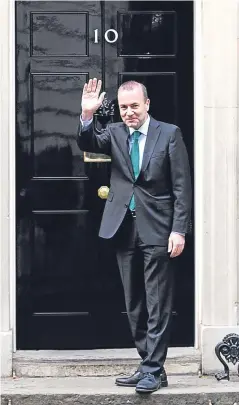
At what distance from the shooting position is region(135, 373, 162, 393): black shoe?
19.3 ft

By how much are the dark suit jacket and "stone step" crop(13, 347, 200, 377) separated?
1.13 metres

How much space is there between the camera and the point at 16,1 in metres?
6.70

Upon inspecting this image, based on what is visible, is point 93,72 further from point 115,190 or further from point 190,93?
point 115,190

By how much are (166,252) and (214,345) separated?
103 centimetres

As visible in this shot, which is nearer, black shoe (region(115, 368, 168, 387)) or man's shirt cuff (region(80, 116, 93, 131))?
man's shirt cuff (region(80, 116, 93, 131))

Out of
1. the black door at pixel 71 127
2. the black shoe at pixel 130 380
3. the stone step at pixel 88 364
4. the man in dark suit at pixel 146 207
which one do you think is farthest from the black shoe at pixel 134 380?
the black door at pixel 71 127

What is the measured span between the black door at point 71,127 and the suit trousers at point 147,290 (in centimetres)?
88

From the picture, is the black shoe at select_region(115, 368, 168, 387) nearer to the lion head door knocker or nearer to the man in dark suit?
the man in dark suit

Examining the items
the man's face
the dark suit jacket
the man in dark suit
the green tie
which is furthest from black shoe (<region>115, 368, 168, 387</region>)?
the man's face

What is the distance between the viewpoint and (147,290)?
5.86 m

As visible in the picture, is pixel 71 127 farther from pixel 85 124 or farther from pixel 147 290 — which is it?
pixel 147 290

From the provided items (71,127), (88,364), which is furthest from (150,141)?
(88,364)

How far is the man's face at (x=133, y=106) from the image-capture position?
5.75 meters

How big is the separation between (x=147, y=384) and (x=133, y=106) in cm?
169
